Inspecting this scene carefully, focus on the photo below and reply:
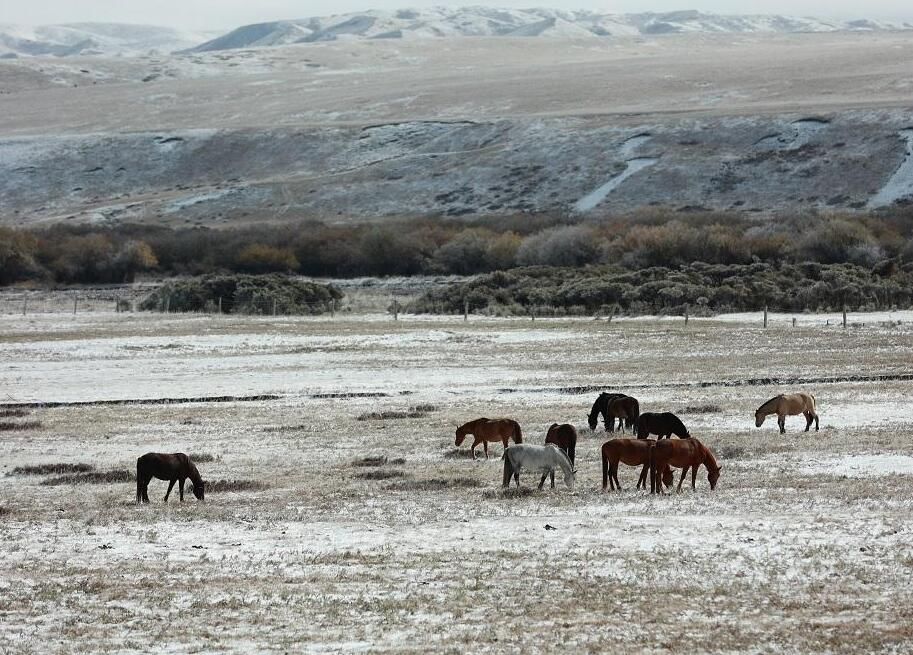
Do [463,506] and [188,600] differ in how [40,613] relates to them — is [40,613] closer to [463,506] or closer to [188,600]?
[188,600]

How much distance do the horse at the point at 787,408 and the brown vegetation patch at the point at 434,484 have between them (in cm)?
605

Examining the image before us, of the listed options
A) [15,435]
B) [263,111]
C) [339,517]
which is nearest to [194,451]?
[15,435]

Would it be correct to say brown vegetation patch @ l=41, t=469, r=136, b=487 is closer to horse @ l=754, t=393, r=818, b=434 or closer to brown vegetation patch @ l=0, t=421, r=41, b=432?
brown vegetation patch @ l=0, t=421, r=41, b=432

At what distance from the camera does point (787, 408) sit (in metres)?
20.5

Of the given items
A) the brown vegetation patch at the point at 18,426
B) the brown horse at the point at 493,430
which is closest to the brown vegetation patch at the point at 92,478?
the brown horse at the point at 493,430

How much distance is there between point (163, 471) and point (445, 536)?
3917 mm

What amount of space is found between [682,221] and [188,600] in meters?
71.9

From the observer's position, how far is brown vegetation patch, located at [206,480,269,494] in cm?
1658

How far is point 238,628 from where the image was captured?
9688mm

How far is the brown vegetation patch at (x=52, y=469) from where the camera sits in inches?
727

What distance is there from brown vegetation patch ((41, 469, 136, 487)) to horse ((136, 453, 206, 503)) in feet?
7.30

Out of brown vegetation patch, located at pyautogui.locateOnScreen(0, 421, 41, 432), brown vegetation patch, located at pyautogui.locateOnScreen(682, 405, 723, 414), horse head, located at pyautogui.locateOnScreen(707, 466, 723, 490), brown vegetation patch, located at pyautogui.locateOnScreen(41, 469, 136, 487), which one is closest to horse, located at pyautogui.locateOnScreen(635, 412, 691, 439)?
horse head, located at pyautogui.locateOnScreen(707, 466, 723, 490)

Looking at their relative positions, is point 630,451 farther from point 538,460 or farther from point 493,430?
point 493,430

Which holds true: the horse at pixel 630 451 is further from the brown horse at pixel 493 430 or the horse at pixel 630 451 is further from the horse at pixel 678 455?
the brown horse at pixel 493 430
